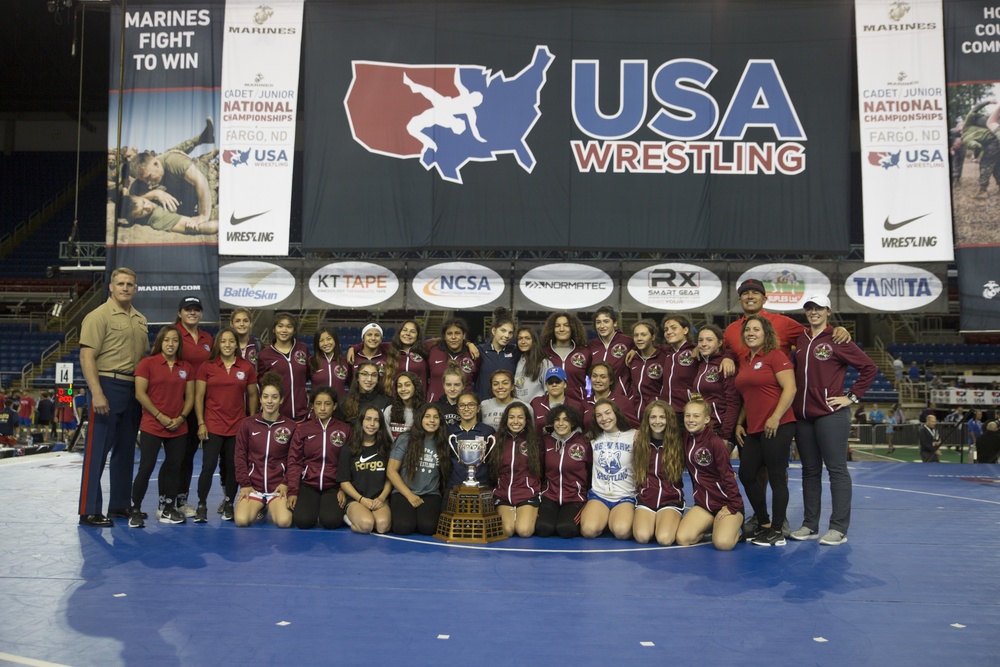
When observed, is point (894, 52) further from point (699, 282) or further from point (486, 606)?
point (486, 606)

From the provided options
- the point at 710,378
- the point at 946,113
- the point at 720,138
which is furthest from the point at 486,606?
the point at 946,113

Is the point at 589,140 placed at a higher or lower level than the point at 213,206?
higher

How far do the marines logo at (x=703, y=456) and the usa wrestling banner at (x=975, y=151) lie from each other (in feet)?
23.1

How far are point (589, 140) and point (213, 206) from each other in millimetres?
5452

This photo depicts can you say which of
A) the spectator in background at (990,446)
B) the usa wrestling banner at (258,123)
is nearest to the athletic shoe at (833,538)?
the usa wrestling banner at (258,123)

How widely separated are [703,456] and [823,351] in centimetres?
122

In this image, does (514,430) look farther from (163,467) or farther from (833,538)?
(163,467)

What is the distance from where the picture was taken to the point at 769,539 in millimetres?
6227

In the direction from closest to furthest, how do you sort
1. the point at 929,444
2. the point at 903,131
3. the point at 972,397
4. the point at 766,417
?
the point at 766,417 < the point at 903,131 < the point at 929,444 < the point at 972,397

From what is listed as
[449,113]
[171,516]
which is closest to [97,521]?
[171,516]

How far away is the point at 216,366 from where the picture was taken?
Answer: 6.94m

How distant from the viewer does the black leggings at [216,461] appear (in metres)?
6.92

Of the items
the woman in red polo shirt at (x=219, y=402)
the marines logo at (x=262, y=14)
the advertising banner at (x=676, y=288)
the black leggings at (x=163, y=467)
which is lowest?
the black leggings at (x=163, y=467)

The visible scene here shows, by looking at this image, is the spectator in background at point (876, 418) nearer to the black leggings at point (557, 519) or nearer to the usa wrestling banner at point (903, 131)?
the usa wrestling banner at point (903, 131)
